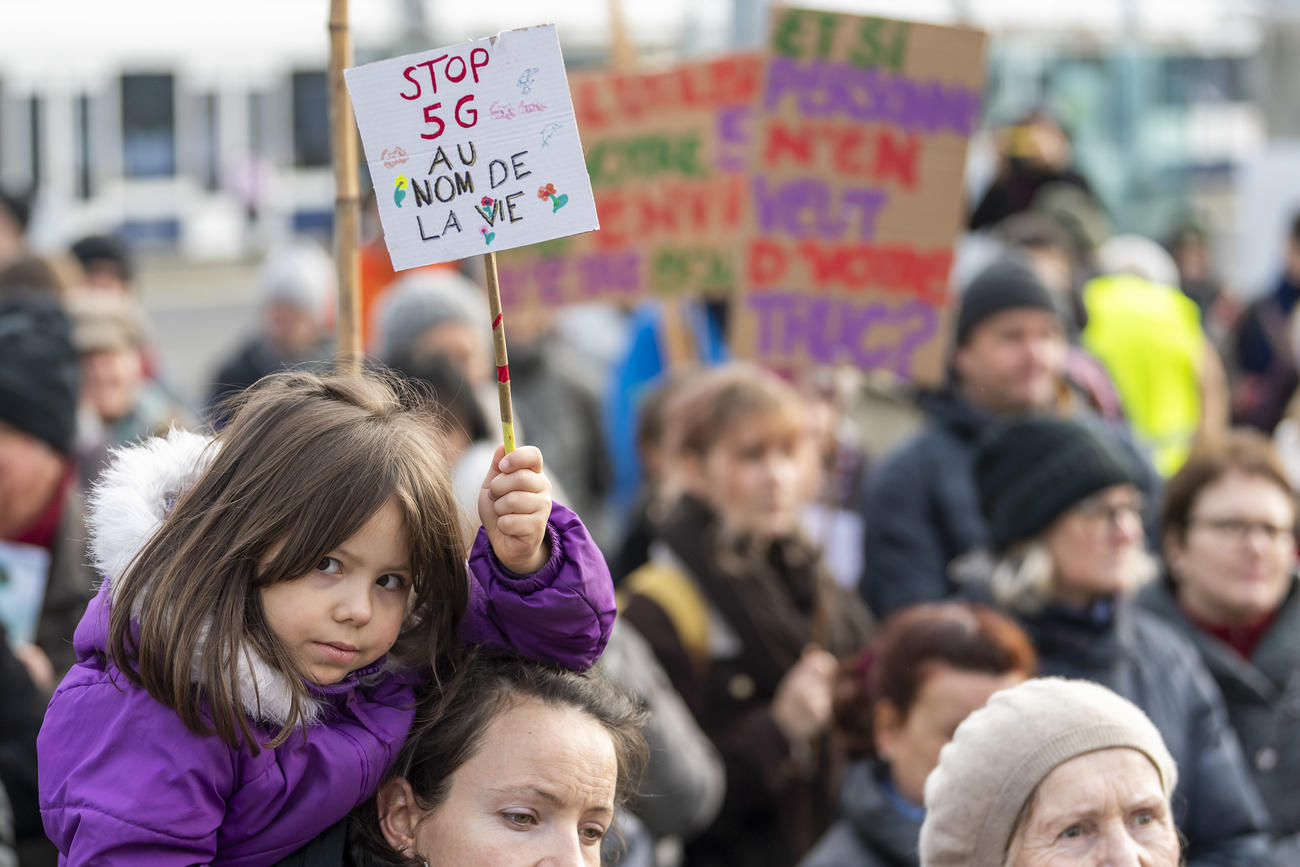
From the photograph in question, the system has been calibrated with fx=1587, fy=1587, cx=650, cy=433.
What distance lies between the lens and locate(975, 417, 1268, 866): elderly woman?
11.8 feet

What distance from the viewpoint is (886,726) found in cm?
349

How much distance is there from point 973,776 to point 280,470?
47.6 inches

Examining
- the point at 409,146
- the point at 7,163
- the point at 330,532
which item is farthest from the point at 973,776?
the point at 7,163

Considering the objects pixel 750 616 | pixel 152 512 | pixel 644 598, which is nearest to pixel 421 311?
pixel 644 598

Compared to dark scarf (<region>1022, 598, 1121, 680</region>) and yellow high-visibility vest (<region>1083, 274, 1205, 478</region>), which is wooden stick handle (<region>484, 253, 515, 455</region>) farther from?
yellow high-visibility vest (<region>1083, 274, 1205, 478</region>)

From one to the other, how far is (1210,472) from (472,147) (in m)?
2.79

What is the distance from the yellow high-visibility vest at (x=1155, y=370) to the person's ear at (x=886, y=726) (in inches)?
146

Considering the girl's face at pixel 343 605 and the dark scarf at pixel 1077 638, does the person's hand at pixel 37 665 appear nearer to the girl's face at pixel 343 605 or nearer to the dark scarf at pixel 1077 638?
the girl's face at pixel 343 605

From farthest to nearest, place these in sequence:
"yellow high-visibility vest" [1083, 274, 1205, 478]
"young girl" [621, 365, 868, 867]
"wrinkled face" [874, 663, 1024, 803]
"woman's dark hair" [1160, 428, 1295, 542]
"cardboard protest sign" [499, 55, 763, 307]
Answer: "yellow high-visibility vest" [1083, 274, 1205, 478], "cardboard protest sign" [499, 55, 763, 307], "woman's dark hair" [1160, 428, 1295, 542], "young girl" [621, 365, 868, 867], "wrinkled face" [874, 663, 1024, 803]

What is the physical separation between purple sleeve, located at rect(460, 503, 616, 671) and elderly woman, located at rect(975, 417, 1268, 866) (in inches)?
75.4

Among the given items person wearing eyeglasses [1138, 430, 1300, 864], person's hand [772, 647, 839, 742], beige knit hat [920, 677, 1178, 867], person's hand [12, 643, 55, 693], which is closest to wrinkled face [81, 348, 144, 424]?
person's hand [12, 643, 55, 693]

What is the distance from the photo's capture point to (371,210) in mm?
9555

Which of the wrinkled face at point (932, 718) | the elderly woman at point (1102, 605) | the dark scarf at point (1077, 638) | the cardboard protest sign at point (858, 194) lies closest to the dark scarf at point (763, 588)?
the elderly woman at point (1102, 605)

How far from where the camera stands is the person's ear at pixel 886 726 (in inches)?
136
